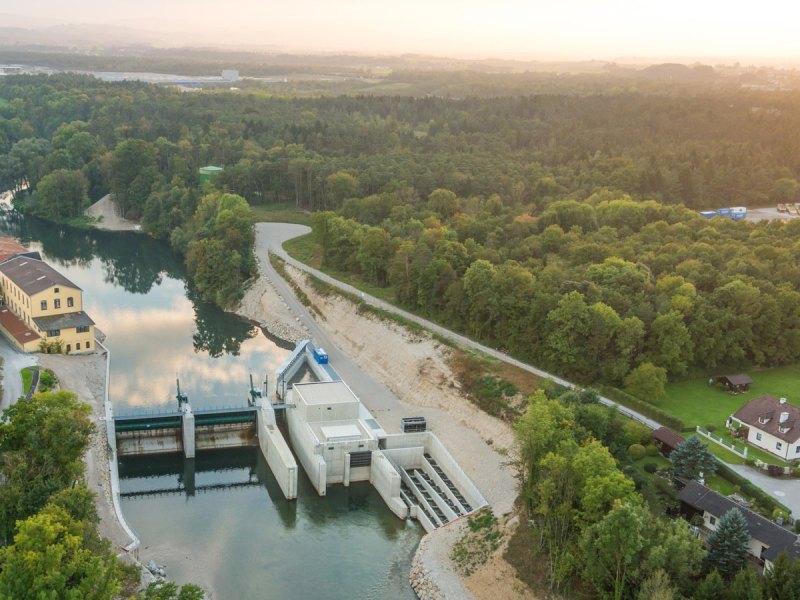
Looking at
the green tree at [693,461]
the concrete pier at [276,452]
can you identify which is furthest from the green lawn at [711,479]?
the concrete pier at [276,452]

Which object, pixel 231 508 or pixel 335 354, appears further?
pixel 335 354

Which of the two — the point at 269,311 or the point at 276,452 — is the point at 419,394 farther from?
the point at 269,311

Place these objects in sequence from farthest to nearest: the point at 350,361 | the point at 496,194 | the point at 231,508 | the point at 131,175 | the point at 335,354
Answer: the point at 131,175 → the point at 496,194 → the point at 335,354 → the point at 350,361 → the point at 231,508

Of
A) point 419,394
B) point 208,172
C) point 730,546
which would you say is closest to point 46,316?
point 419,394

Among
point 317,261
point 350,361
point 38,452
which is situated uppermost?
point 38,452

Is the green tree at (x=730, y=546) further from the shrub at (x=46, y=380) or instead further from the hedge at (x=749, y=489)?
the shrub at (x=46, y=380)

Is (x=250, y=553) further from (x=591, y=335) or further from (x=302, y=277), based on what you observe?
(x=302, y=277)

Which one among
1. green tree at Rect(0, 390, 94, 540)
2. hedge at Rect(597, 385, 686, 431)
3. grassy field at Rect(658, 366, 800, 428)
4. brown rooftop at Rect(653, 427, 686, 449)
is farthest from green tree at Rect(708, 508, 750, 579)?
green tree at Rect(0, 390, 94, 540)
